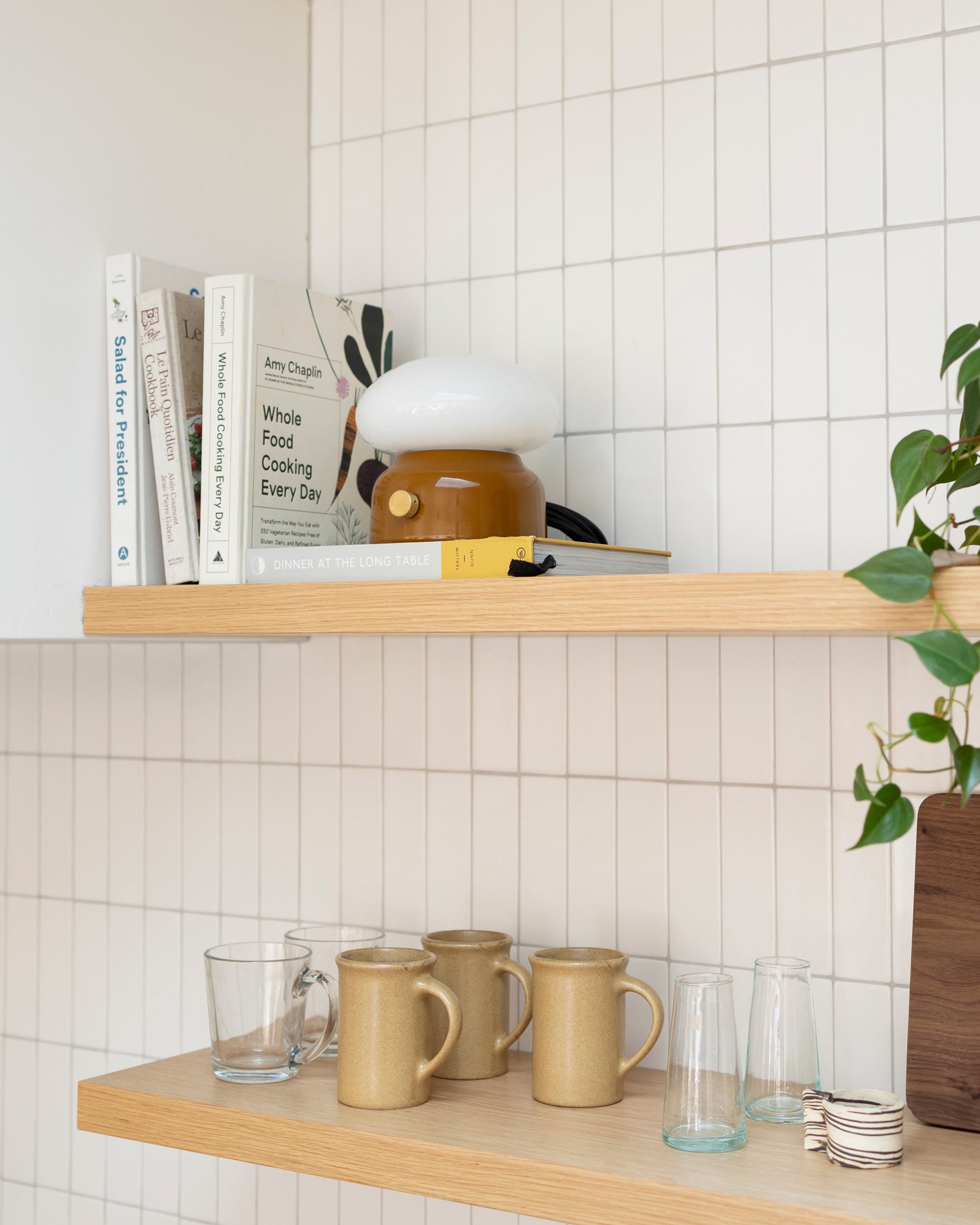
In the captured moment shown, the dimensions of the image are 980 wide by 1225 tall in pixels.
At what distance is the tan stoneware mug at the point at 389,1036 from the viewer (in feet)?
3.43

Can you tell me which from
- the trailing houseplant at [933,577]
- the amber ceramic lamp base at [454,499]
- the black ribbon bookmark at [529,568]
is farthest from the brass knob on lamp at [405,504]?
the trailing houseplant at [933,577]

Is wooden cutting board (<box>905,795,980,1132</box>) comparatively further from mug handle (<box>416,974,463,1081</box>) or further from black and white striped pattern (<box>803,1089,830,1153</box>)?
mug handle (<box>416,974,463,1081</box>)

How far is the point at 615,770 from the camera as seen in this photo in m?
1.22

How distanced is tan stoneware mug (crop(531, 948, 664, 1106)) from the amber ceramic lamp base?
37 centimetres

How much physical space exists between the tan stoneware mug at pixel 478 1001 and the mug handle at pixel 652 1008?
0.33 feet

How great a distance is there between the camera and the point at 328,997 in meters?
1.16

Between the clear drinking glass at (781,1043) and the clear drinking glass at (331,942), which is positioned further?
the clear drinking glass at (331,942)

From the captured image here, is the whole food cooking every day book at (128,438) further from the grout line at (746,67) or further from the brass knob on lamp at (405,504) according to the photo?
the grout line at (746,67)

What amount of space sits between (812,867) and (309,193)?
0.89m

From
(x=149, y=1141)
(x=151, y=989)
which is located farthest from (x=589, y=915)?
(x=151, y=989)

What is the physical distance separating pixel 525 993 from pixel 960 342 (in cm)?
66

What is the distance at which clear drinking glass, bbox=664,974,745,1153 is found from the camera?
3.12 ft

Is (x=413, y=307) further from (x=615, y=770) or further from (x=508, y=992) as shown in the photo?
(x=508, y=992)

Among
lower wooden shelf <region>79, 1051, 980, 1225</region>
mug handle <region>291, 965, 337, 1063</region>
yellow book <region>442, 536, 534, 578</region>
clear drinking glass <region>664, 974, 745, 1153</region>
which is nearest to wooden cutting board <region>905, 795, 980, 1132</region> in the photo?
lower wooden shelf <region>79, 1051, 980, 1225</region>
